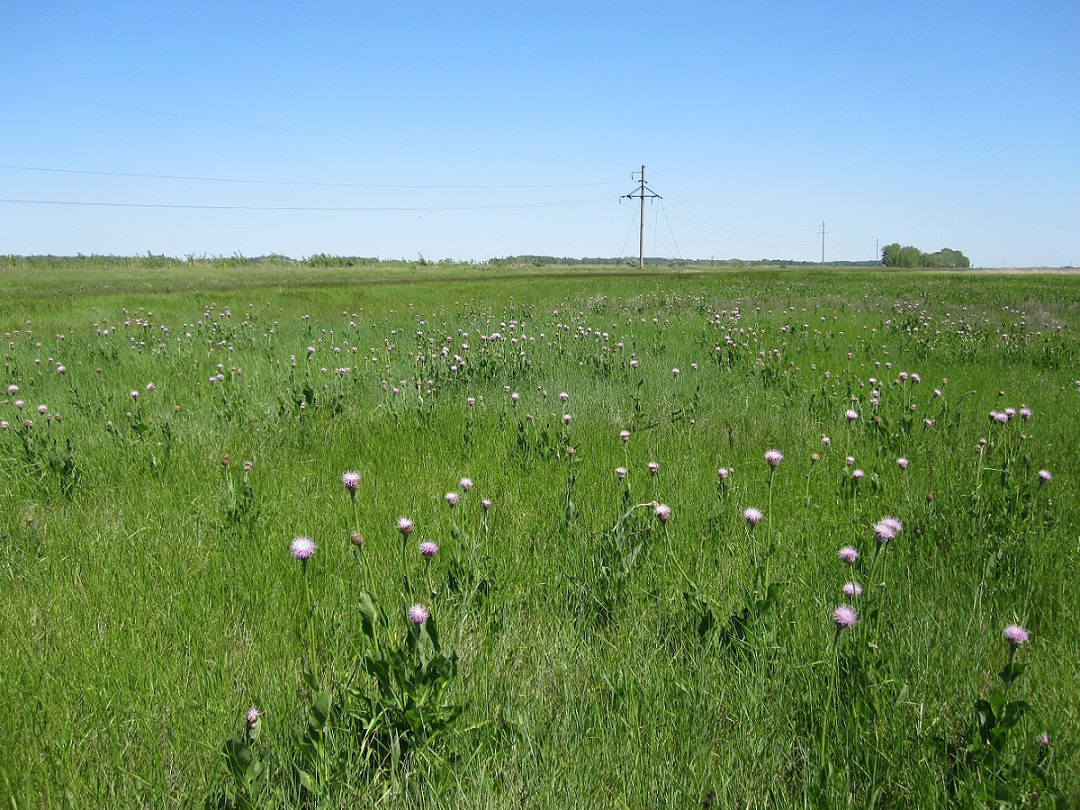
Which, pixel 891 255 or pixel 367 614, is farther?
pixel 891 255

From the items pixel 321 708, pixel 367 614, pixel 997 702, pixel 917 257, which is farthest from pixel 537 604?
pixel 917 257

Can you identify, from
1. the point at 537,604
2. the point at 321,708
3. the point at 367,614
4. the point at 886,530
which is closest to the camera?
the point at 321,708

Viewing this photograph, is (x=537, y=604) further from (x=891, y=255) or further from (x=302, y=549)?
(x=891, y=255)

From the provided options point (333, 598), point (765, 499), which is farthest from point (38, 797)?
point (765, 499)

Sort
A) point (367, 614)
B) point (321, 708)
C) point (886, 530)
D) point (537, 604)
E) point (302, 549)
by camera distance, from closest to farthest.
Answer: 1. point (321, 708)
2. point (367, 614)
3. point (302, 549)
4. point (886, 530)
5. point (537, 604)

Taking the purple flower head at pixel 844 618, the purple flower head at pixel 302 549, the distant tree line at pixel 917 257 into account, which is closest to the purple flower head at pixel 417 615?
the purple flower head at pixel 302 549

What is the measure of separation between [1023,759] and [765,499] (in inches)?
78.6

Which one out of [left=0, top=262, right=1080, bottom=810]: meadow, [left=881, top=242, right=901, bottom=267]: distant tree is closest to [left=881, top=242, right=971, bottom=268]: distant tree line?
[left=881, top=242, right=901, bottom=267]: distant tree

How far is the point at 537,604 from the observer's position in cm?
260

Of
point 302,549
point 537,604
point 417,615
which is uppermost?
point 302,549

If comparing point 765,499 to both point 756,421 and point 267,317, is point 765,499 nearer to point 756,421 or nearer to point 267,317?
point 756,421

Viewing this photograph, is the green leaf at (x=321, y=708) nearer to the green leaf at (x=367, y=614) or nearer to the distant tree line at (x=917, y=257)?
the green leaf at (x=367, y=614)

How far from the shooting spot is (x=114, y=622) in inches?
94.9

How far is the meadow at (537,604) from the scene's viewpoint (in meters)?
1.72
